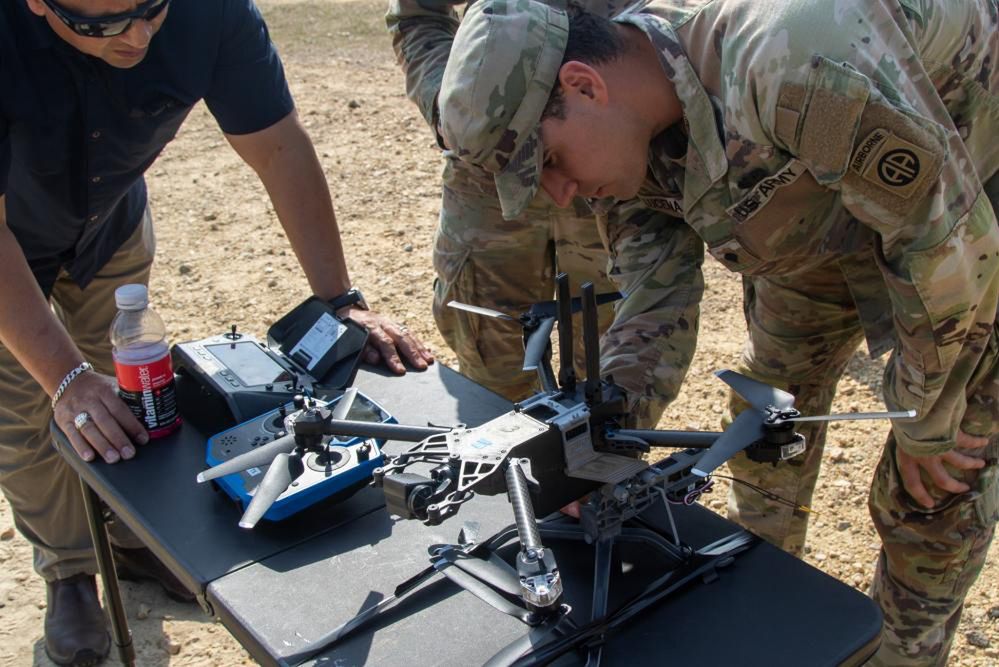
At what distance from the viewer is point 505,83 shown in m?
1.83

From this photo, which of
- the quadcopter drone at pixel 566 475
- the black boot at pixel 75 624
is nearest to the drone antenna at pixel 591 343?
the quadcopter drone at pixel 566 475

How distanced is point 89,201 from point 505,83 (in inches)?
60.9

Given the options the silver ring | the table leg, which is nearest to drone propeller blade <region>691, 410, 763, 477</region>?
the silver ring

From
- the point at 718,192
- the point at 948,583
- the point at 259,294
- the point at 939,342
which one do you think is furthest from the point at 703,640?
the point at 259,294

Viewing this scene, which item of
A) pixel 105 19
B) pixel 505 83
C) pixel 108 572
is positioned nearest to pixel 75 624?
pixel 108 572

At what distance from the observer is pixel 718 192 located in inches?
78.3

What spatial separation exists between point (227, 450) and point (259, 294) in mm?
3111

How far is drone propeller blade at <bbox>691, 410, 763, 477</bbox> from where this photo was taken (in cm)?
167

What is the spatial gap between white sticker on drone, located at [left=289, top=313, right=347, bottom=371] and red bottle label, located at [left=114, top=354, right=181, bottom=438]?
34 cm

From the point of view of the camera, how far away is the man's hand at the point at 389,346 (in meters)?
2.62

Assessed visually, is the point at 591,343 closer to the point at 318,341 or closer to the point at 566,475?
the point at 566,475

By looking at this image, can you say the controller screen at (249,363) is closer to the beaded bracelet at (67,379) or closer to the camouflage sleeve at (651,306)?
the beaded bracelet at (67,379)

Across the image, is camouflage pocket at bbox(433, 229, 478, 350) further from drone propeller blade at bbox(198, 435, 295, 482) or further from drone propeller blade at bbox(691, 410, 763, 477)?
drone propeller blade at bbox(691, 410, 763, 477)

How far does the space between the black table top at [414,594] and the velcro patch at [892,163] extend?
0.73m
